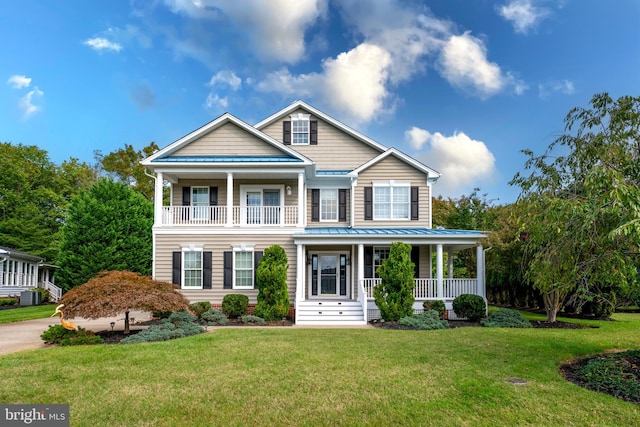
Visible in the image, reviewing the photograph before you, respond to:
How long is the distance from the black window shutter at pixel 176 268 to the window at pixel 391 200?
8.70 metres

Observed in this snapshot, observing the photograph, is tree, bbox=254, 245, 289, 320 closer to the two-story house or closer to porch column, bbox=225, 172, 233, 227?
the two-story house

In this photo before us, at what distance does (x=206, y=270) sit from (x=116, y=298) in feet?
20.9

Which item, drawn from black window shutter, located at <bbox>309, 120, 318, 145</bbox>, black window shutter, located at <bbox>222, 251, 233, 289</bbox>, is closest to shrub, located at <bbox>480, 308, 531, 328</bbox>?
black window shutter, located at <bbox>222, 251, 233, 289</bbox>

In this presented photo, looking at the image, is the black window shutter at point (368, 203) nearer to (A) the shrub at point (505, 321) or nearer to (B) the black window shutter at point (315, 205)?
(B) the black window shutter at point (315, 205)

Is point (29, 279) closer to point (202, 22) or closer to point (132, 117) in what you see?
point (132, 117)

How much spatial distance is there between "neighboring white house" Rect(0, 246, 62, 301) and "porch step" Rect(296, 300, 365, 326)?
2127cm

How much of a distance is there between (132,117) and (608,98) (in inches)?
918

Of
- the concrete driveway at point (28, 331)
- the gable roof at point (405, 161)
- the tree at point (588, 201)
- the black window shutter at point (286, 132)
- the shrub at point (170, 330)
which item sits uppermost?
the black window shutter at point (286, 132)

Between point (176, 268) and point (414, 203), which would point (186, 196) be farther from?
point (414, 203)

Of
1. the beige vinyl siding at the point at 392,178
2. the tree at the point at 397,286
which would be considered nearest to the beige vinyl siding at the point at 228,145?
the beige vinyl siding at the point at 392,178

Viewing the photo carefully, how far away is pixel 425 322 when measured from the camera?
14.2 meters

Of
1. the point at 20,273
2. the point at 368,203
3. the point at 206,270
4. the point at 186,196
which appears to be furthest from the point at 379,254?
the point at 20,273

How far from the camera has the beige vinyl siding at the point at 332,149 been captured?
20.5 metres

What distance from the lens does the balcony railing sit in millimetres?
18078
